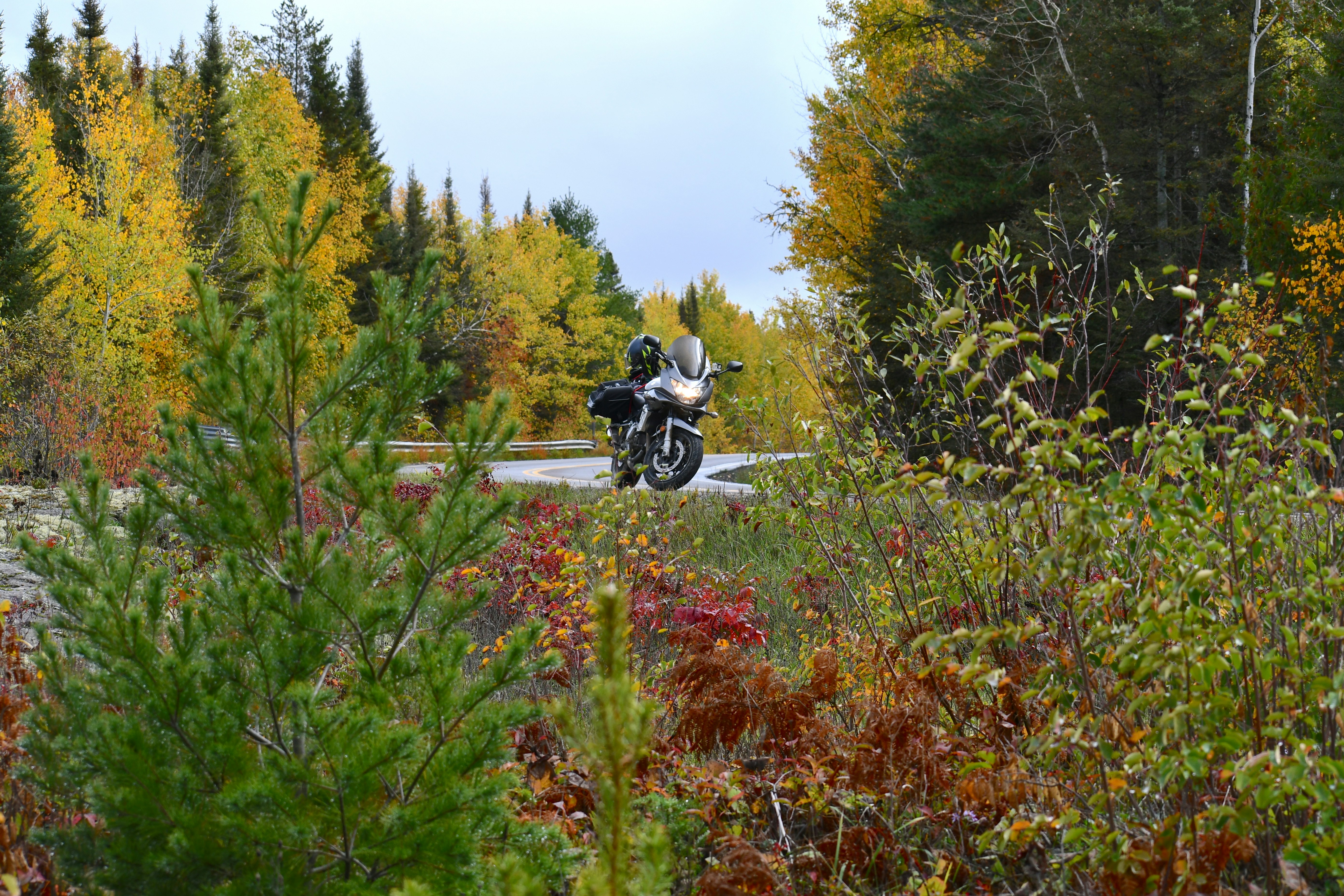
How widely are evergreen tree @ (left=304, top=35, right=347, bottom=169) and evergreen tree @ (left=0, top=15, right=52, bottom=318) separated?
38.6ft

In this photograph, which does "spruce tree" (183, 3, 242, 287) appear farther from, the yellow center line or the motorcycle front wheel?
the motorcycle front wheel

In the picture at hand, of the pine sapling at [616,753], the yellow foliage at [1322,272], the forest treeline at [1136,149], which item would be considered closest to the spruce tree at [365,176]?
the forest treeline at [1136,149]

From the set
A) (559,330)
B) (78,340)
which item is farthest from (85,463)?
(559,330)

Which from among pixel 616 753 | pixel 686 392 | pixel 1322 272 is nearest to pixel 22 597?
pixel 616 753

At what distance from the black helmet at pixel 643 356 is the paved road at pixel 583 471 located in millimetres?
1363

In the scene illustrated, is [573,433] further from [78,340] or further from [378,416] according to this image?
[378,416]

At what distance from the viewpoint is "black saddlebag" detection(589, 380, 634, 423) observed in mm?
10945

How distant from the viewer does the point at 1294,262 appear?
1276 cm

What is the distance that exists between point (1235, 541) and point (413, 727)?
1669mm

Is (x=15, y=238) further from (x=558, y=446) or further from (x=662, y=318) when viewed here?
(x=662, y=318)

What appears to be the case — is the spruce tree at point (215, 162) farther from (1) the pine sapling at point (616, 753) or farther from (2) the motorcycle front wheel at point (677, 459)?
(1) the pine sapling at point (616, 753)

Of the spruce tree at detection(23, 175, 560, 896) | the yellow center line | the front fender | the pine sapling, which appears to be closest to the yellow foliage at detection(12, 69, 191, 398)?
the yellow center line

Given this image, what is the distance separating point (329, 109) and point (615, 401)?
23408mm

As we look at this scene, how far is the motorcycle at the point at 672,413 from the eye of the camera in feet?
32.7
